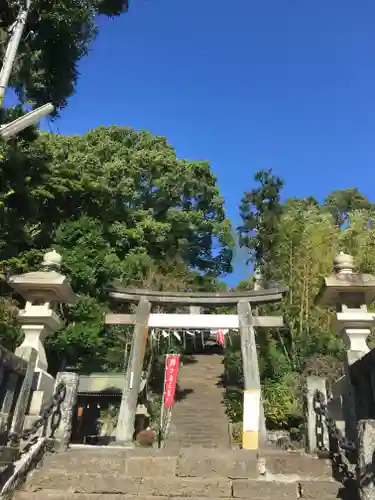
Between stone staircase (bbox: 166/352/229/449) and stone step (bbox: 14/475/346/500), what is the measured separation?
1123 cm

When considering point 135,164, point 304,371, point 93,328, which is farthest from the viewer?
point 135,164

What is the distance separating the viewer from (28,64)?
32.6 feet

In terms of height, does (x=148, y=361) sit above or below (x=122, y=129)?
below

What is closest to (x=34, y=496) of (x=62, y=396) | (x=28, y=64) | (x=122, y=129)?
(x=62, y=396)

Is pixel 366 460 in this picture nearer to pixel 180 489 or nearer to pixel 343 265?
pixel 180 489

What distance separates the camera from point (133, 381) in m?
9.32

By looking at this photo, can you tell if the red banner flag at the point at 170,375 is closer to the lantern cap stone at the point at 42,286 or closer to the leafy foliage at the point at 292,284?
the leafy foliage at the point at 292,284

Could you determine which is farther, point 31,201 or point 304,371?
point 304,371

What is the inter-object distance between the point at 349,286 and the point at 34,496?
17.1 feet

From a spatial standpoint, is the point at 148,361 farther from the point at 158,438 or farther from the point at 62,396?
the point at 62,396

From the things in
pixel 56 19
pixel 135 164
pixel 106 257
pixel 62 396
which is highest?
pixel 135 164

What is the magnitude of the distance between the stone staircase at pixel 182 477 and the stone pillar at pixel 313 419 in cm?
58

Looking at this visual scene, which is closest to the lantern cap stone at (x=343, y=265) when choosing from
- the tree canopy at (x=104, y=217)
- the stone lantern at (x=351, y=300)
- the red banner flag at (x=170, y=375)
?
the stone lantern at (x=351, y=300)

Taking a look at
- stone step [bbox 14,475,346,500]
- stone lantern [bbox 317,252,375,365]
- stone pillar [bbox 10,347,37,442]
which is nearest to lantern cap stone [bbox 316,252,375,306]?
stone lantern [bbox 317,252,375,365]
